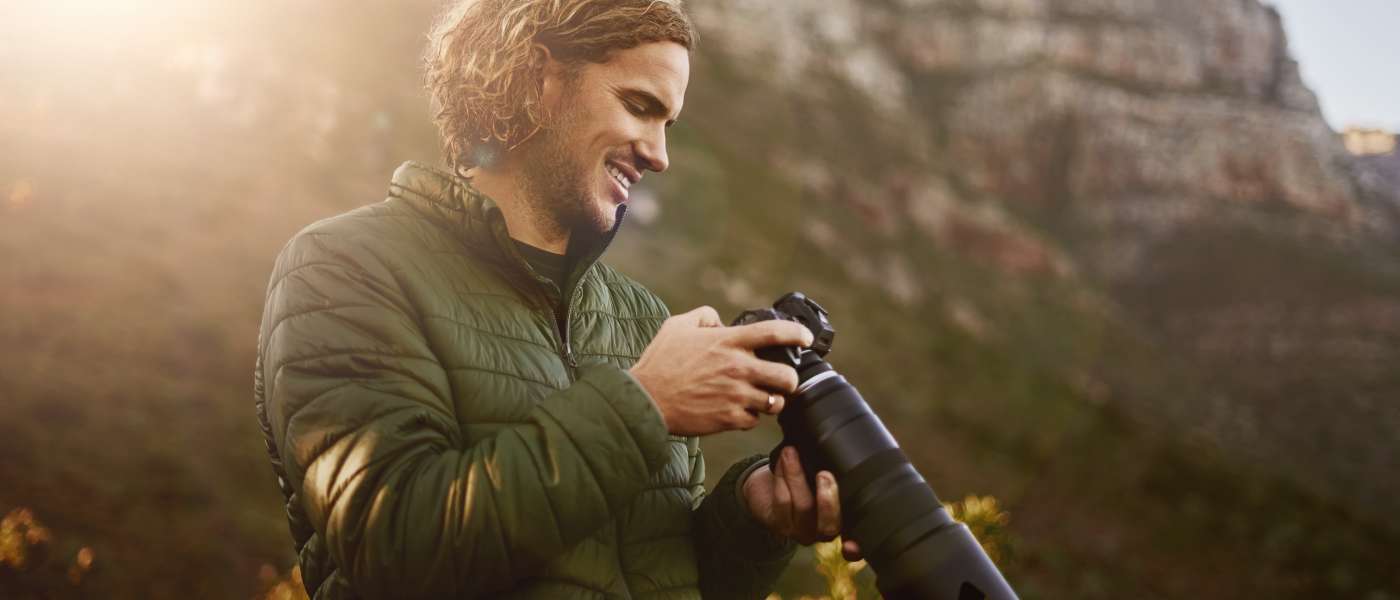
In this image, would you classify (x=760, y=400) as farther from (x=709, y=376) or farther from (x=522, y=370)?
(x=522, y=370)

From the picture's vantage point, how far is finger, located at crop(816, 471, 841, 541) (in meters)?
1.42

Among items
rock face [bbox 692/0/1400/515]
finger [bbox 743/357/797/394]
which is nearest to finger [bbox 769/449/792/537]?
finger [bbox 743/357/797/394]

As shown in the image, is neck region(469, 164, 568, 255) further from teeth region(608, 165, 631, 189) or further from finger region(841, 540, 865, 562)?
finger region(841, 540, 865, 562)

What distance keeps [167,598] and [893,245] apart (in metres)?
40.9

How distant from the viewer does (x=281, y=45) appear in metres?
21.1

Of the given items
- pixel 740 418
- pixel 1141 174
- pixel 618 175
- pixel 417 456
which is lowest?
pixel 417 456

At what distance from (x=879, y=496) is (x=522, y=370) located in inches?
23.6

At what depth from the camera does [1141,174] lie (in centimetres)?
5822

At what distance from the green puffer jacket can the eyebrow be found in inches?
11.7

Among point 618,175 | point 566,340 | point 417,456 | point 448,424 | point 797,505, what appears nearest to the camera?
point 417,456

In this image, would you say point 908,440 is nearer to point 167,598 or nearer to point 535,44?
point 167,598

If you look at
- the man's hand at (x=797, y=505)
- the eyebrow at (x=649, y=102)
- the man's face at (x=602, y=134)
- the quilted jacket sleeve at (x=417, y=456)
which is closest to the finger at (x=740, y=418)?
the quilted jacket sleeve at (x=417, y=456)

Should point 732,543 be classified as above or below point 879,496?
below

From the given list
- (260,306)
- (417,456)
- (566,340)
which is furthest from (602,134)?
(260,306)
